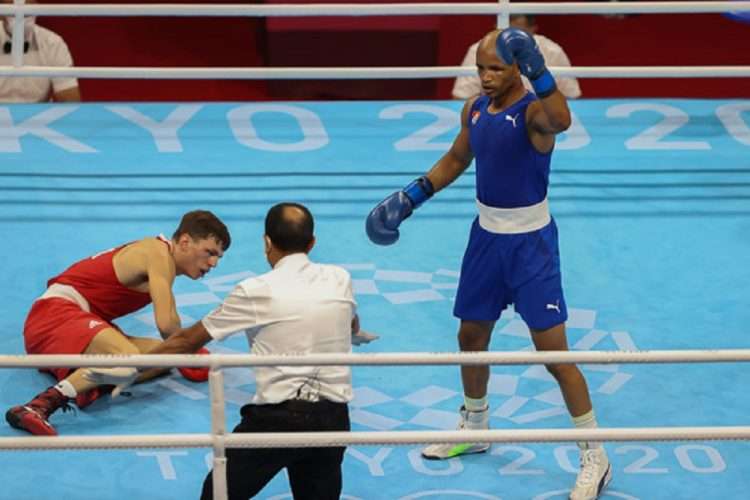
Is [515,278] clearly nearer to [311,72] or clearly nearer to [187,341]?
[187,341]

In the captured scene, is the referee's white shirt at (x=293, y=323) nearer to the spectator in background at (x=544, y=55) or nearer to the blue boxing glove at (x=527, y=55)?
the blue boxing glove at (x=527, y=55)

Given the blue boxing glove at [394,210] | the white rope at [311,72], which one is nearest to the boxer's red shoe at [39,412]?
the blue boxing glove at [394,210]

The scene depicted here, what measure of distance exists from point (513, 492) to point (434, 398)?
66 cm

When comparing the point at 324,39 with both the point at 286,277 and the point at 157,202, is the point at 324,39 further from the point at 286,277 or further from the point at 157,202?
the point at 286,277

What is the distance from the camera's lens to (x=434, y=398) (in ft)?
17.5

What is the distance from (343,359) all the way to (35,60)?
14.7ft

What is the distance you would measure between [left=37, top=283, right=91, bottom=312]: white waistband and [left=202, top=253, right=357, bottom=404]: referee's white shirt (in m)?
1.35

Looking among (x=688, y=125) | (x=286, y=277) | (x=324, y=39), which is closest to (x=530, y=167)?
(x=286, y=277)

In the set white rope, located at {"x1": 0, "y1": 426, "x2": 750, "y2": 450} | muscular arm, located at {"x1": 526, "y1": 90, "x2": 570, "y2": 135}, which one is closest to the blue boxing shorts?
muscular arm, located at {"x1": 526, "y1": 90, "x2": 570, "y2": 135}

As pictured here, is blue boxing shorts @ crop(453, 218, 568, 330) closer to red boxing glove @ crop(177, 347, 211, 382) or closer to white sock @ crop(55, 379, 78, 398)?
red boxing glove @ crop(177, 347, 211, 382)

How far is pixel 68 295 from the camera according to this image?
5359mm

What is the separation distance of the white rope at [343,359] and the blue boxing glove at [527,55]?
41.9 inches

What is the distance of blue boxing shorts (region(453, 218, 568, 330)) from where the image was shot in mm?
4730

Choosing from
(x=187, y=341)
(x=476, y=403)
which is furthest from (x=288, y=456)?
(x=476, y=403)
